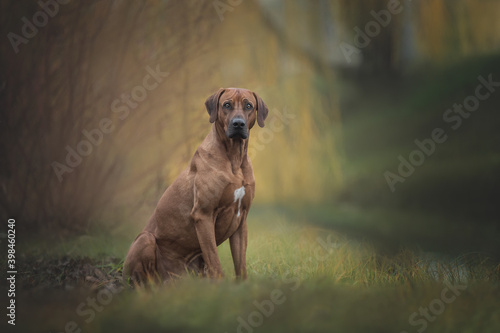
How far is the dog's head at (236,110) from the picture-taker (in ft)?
12.7

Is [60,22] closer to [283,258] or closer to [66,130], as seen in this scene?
[66,130]

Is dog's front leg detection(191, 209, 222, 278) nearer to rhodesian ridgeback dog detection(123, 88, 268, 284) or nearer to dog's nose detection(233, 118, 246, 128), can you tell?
rhodesian ridgeback dog detection(123, 88, 268, 284)

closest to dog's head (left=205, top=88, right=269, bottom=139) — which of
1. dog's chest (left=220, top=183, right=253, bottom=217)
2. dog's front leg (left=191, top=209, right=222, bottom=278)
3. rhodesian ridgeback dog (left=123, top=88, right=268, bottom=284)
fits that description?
rhodesian ridgeback dog (left=123, top=88, right=268, bottom=284)

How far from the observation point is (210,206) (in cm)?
396

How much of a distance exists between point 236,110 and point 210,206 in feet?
2.61

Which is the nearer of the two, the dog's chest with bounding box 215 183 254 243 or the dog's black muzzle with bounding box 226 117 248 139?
the dog's black muzzle with bounding box 226 117 248 139

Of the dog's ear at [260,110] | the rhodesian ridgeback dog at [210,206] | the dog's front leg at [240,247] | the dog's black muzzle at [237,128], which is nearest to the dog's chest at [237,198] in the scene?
the rhodesian ridgeback dog at [210,206]

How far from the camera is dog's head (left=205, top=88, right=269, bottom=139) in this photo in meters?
3.87

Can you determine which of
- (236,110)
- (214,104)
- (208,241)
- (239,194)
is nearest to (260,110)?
(236,110)

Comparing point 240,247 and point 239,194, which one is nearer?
point 239,194

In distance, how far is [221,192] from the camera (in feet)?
12.9

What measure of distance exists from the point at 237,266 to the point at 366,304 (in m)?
1.31

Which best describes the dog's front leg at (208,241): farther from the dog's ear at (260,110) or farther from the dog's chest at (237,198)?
the dog's ear at (260,110)

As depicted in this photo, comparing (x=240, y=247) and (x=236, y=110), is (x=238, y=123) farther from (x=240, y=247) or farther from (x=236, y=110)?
(x=240, y=247)
